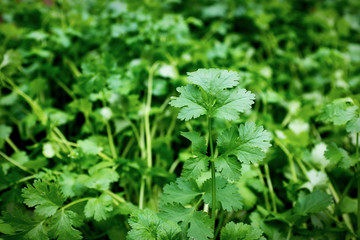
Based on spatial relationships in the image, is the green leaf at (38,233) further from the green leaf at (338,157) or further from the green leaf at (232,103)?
the green leaf at (338,157)

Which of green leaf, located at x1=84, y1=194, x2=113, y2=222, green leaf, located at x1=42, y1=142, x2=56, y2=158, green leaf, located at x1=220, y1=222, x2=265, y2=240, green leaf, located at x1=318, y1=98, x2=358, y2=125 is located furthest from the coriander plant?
green leaf, located at x1=42, y1=142, x2=56, y2=158

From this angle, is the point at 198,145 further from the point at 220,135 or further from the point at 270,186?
the point at 270,186

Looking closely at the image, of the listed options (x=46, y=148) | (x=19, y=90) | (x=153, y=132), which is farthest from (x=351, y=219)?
(x=19, y=90)

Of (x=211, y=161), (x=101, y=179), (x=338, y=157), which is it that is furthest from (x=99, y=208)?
(x=338, y=157)

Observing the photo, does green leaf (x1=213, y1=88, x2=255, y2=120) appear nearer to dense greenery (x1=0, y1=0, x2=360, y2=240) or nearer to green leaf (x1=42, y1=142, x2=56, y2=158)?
dense greenery (x1=0, y1=0, x2=360, y2=240)

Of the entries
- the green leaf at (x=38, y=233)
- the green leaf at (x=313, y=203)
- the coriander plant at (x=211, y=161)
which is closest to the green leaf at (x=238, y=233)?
the coriander plant at (x=211, y=161)

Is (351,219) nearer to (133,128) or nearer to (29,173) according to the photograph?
(133,128)
